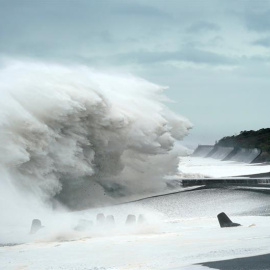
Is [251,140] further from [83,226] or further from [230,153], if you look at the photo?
[83,226]

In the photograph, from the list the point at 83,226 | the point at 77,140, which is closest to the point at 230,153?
the point at 77,140

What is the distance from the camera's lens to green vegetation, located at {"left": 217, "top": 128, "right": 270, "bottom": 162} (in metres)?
152

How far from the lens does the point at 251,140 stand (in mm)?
172500

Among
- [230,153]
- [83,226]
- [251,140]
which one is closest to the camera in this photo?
[83,226]

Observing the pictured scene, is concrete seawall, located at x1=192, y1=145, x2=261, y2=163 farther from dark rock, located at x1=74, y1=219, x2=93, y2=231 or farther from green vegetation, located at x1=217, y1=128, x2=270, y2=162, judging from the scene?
dark rock, located at x1=74, y1=219, x2=93, y2=231

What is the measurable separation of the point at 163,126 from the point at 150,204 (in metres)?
11.1

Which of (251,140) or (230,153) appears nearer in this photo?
(230,153)

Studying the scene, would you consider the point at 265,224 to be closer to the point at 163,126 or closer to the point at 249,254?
the point at 249,254

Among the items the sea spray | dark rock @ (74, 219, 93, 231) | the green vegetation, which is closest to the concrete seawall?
the green vegetation

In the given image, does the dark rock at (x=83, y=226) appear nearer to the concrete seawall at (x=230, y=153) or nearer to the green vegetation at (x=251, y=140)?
the concrete seawall at (x=230, y=153)

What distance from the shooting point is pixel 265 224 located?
19.7 metres

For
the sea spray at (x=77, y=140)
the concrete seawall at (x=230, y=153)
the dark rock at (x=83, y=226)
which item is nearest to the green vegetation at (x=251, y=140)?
the concrete seawall at (x=230, y=153)

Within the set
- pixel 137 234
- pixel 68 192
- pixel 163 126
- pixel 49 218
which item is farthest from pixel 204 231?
pixel 163 126

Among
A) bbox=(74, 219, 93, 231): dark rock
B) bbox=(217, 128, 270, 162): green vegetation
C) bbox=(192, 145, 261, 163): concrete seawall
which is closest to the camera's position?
bbox=(74, 219, 93, 231): dark rock
